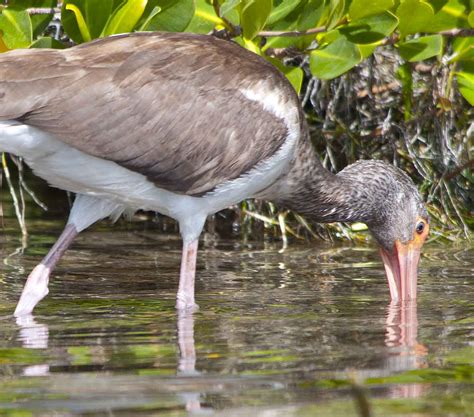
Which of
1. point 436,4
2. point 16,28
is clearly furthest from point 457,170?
point 16,28

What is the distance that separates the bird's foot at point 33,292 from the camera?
6047 mm

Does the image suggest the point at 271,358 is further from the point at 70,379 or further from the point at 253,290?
the point at 253,290

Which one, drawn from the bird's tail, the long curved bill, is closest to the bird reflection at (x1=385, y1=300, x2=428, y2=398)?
the long curved bill

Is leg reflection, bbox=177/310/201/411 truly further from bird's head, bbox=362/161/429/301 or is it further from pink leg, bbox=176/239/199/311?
bird's head, bbox=362/161/429/301

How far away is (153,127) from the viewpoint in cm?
600

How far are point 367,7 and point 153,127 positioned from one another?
4.86 ft

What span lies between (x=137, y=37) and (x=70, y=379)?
8.10 feet

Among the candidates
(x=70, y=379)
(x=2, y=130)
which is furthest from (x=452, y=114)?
(x=70, y=379)

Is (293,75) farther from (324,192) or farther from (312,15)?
(324,192)

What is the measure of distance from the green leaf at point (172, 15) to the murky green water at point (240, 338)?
1548mm

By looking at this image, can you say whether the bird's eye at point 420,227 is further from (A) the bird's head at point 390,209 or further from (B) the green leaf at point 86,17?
(B) the green leaf at point 86,17

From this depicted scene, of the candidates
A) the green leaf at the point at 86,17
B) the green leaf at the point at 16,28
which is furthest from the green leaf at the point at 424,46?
the green leaf at the point at 16,28

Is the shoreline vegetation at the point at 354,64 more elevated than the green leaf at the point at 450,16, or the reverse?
the green leaf at the point at 450,16

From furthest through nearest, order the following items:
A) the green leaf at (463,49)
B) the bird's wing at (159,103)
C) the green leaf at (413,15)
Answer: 1. the green leaf at (463,49)
2. the green leaf at (413,15)
3. the bird's wing at (159,103)
